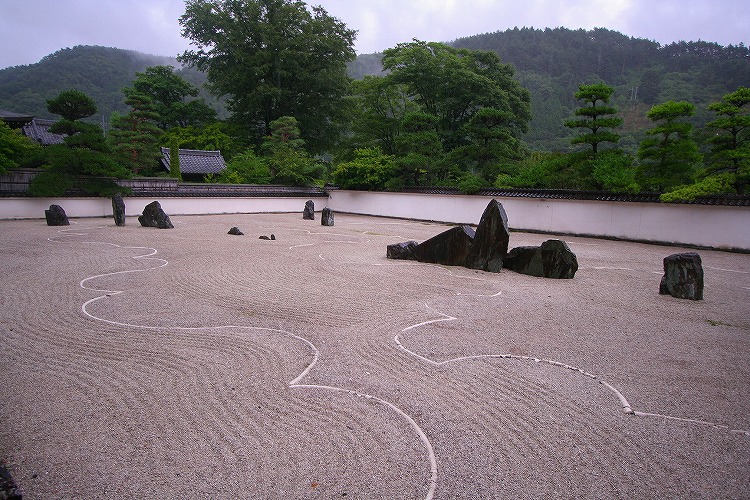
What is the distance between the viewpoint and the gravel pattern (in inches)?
107

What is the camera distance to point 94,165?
730 inches

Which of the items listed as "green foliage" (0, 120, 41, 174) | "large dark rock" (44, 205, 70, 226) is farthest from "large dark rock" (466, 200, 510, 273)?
"green foliage" (0, 120, 41, 174)

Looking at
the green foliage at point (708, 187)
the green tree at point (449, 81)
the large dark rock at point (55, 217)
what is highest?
the green tree at point (449, 81)

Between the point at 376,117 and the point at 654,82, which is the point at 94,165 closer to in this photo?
the point at 376,117

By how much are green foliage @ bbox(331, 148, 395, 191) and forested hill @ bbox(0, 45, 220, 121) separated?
3173 cm

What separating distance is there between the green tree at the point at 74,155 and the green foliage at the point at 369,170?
37.2 feet

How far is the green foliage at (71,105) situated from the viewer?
17859 mm

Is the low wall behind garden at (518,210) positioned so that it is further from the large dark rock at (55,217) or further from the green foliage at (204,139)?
the green foliage at (204,139)

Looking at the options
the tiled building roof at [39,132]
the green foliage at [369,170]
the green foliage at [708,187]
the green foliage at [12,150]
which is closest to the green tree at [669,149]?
the green foliage at [708,187]

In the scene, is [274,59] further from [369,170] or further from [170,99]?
[369,170]

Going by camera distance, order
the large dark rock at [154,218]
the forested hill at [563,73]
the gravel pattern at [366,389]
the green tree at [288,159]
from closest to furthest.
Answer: the gravel pattern at [366,389], the large dark rock at [154,218], the green tree at [288,159], the forested hill at [563,73]

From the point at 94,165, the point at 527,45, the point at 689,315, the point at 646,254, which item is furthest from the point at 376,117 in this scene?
the point at 527,45

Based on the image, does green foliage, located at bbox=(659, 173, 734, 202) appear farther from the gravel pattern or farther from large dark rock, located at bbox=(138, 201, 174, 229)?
large dark rock, located at bbox=(138, 201, 174, 229)

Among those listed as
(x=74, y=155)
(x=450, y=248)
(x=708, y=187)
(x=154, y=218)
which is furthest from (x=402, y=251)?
(x=74, y=155)
